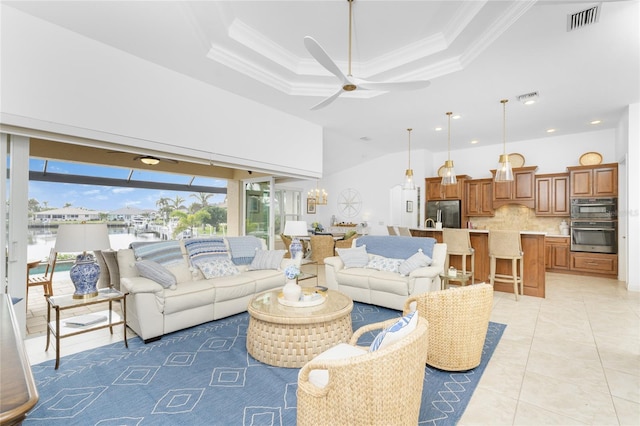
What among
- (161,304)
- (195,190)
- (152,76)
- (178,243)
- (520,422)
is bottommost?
(520,422)

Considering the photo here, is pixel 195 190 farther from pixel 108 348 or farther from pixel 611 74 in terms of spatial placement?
pixel 611 74

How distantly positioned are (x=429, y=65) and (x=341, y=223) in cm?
626

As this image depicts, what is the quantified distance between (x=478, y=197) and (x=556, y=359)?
209 inches

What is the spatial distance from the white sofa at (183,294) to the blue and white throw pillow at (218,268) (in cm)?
7

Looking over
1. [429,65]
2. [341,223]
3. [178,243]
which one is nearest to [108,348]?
[178,243]

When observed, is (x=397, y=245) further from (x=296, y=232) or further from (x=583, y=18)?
(x=583, y=18)

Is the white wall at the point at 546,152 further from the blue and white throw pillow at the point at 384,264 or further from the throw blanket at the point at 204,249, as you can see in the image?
the throw blanket at the point at 204,249

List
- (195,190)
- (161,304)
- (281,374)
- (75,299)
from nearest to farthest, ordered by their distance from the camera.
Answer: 1. (281,374)
2. (75,299)
3. (161,304)
4. (195,190)

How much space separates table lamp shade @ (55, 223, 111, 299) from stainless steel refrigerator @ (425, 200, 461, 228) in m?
7.15

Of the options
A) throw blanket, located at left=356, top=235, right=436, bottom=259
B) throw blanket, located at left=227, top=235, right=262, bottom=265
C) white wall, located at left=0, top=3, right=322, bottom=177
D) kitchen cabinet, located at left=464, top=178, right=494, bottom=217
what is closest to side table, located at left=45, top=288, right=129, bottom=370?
throw blanket, located at left=227, top=235, right=262, bottom=265

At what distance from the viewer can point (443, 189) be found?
7680 millimetres

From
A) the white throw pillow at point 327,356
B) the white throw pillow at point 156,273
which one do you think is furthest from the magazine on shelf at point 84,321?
the white throw pillow at point 327,356

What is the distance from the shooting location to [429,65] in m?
3.59

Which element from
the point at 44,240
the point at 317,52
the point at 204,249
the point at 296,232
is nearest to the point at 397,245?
the point at 296,232
